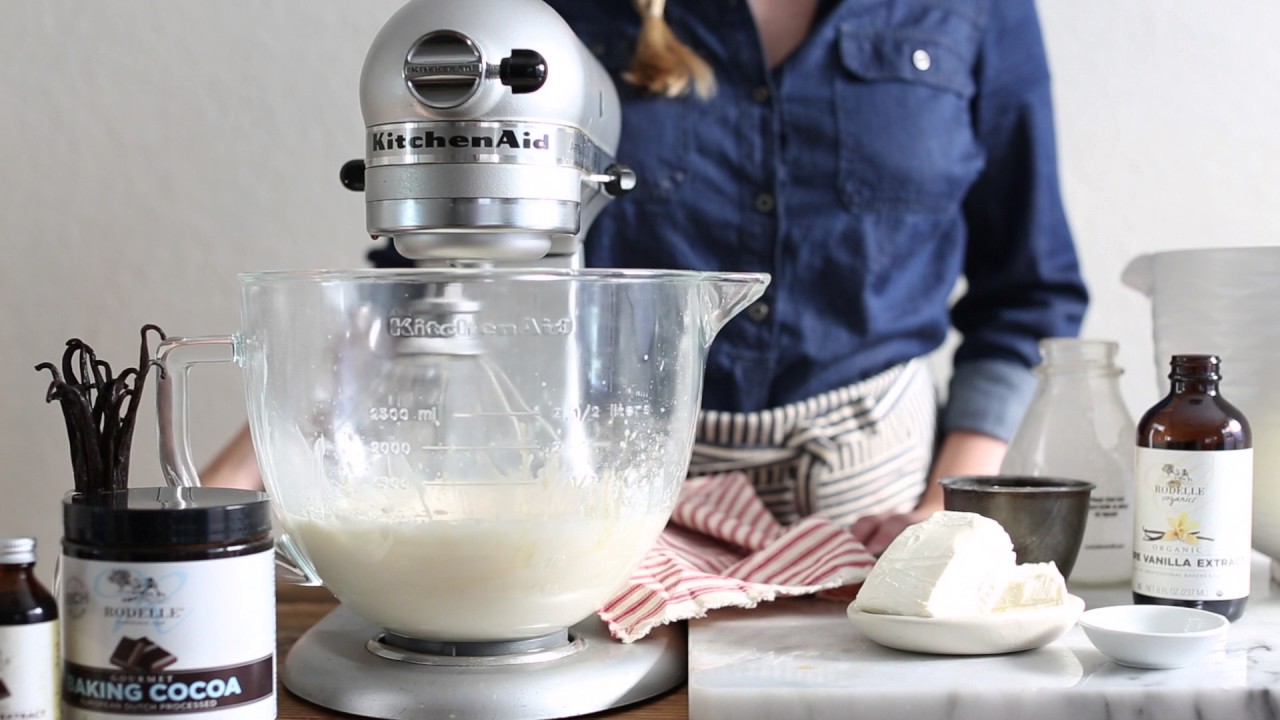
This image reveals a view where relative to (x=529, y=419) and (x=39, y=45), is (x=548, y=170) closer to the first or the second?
(x=529, y=419)

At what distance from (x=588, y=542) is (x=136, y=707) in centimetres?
21

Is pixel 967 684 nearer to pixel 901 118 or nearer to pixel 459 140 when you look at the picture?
pixel 459 140

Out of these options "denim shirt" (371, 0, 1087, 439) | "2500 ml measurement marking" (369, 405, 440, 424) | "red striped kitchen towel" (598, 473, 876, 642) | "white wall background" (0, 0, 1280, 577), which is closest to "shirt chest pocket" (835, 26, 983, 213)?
"denim shirt" (371, 0, 1087, 439)

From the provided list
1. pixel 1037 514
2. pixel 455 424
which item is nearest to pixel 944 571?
pixel 1037 514

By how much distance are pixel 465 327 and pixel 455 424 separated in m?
0.05

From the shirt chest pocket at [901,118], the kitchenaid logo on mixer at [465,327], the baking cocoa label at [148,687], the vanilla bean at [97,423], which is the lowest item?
the baking cocoa label at [148,687]

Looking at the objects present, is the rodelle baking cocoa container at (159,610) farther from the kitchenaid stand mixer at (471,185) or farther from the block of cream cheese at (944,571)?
the block of cream cheese at (944,571)

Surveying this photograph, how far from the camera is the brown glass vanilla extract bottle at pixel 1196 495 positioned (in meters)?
0.68

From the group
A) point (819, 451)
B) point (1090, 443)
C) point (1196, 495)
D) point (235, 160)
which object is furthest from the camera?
point (235, 160)

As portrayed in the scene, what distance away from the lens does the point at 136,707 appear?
0.48 metres

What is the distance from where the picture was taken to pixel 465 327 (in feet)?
1.88

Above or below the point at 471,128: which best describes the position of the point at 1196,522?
below

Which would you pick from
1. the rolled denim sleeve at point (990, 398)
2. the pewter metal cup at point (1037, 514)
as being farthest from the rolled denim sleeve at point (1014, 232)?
the pewter metal cup at point (1037, 514)

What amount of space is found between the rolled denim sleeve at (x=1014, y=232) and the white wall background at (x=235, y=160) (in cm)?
37
